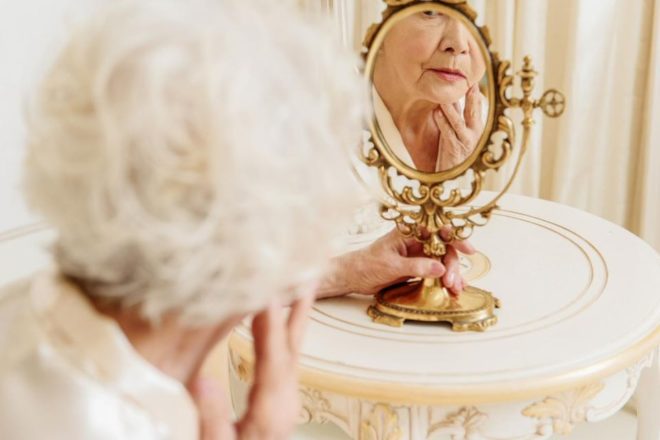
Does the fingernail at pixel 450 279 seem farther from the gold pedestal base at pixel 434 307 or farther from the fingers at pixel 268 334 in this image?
the fingers at pixel 268 334

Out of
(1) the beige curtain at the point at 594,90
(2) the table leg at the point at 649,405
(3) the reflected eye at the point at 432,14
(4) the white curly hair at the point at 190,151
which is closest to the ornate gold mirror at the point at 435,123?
(3) the reflected eye at the point at 432,14

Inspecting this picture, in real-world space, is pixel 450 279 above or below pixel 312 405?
above

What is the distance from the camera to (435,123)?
105 cm

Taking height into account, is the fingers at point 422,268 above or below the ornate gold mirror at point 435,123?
below

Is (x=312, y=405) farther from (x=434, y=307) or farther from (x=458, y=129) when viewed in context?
(x=458, y=129)

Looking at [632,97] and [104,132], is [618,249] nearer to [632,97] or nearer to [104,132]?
[632,97]

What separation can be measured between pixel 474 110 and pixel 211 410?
0.55 m

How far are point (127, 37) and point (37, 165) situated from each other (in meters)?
0.11

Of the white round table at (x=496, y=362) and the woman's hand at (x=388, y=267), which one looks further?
the woman's hand at (x=388, y=267)

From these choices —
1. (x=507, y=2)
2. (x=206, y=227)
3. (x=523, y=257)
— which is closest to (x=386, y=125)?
(x=523, y=257)

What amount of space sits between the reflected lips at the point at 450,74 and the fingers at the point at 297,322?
0.46m

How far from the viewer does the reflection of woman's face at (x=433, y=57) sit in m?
0.98

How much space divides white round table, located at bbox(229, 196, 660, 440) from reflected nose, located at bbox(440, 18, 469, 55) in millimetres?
367

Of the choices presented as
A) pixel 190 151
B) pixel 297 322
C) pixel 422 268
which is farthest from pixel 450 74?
pixel 190 151
